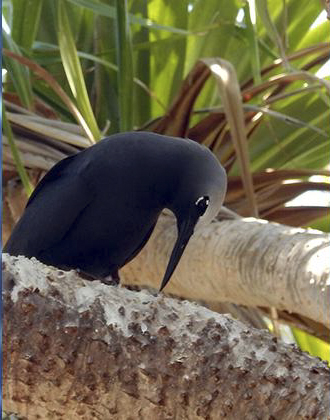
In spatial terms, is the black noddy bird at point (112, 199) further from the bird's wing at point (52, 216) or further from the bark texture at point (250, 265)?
the bark texture at point (250, 265)

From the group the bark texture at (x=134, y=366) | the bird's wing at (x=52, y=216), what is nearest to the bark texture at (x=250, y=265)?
the bird's wing at (x=52, y=216)

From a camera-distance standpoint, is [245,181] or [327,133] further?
[327,133]

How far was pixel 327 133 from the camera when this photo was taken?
7.62 ft

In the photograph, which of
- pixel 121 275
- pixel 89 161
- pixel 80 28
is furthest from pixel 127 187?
pixel 80 28

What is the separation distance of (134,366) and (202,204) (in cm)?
64

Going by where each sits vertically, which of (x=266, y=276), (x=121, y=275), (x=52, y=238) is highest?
(x=266, y=276)

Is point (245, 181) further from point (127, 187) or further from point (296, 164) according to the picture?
point (296, 164)

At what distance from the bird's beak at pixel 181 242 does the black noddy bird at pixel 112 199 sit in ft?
0.04

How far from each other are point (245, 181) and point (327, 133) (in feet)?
1.90

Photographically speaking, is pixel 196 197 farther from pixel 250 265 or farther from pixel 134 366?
pixel 134 366

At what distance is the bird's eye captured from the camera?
61.9 inches

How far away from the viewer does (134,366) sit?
97 cm

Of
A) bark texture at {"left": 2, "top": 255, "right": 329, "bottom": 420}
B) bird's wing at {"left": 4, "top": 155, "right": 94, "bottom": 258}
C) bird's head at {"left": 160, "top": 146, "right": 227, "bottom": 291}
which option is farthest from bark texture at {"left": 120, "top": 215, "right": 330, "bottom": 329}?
bark texture at {"left": 2, "top": 255, "right": 329, "bottom": 420}

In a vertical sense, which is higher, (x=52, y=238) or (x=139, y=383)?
(x=139, y=383)
